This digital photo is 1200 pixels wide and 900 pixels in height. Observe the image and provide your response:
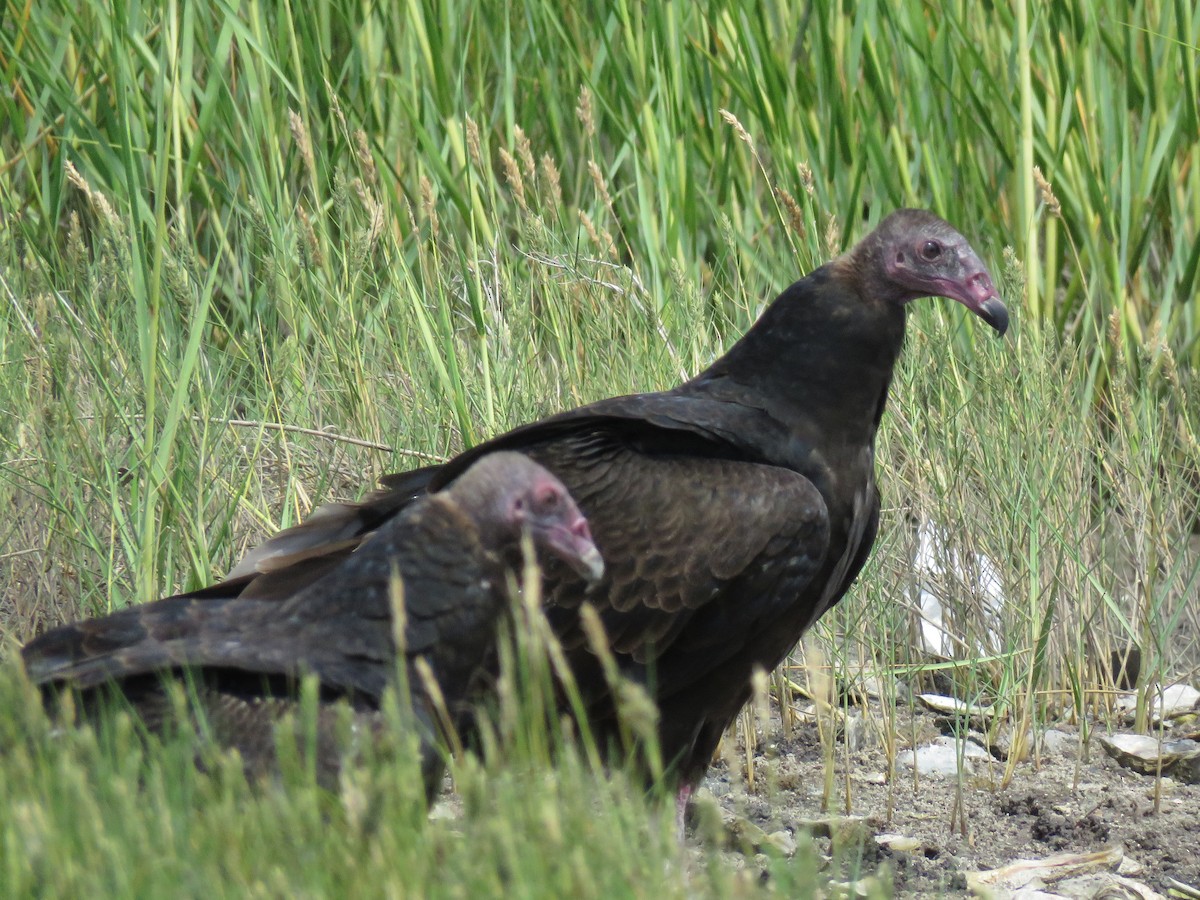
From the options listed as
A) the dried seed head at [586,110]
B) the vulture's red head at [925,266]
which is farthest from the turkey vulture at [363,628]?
the dried seed head at [586,110]

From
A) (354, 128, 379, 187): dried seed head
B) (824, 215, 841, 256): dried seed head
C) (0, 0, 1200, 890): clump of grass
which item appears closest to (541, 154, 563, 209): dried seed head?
(0, 0, 1200, 890): clump of grass

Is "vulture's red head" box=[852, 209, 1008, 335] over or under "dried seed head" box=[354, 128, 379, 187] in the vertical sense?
under

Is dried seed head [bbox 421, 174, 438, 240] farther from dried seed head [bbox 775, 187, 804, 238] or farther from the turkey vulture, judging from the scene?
the turkey vulture

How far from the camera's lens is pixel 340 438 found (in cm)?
366

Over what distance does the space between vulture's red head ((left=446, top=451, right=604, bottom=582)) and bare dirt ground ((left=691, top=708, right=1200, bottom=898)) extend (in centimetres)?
67

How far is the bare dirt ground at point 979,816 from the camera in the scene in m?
3.13

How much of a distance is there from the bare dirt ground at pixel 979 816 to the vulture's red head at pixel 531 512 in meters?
0.67

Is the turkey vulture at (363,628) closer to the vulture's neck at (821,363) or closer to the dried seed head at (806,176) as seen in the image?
the vulture's neck at (821,363)

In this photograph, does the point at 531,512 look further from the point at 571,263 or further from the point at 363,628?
the point at 571,263

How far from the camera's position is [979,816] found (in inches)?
135

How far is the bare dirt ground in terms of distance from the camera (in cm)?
313

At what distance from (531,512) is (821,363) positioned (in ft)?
3.25

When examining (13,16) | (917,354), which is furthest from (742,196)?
(13,16)

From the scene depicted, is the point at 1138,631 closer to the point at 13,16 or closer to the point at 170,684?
the point at 170,684
